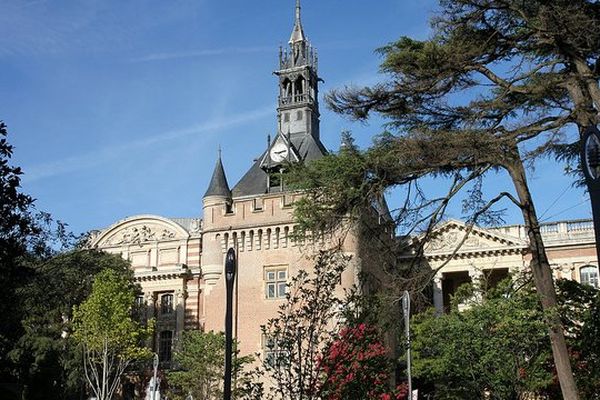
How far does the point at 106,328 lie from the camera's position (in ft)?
109

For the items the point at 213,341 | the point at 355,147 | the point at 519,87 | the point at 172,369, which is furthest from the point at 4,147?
the point at 172,369

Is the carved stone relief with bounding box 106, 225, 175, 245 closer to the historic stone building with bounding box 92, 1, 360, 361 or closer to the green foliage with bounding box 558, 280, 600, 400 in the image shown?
the historic stone building with bounding box 92, 1, 360, 361

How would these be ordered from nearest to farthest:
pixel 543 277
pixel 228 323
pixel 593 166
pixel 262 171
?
pixel 593 166, pixel 228 323, pixel 543 277, pixel 262 171

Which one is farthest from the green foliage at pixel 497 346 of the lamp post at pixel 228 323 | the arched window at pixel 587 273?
the arched window at pixel 587 273

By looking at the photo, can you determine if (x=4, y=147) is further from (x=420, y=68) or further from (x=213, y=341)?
(x=213, y=341)

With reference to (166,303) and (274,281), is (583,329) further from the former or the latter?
(166,303)

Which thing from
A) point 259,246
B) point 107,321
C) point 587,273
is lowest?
point 107,321

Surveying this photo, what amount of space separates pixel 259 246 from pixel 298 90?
34.8 ft

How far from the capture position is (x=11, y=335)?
31516 millimetres

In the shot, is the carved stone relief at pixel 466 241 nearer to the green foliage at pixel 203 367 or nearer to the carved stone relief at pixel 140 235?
the green foliage at pixel 203 367

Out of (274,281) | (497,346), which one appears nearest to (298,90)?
(274,281)

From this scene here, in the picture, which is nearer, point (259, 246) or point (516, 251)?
point (259, 246)

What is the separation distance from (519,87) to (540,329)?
6.76 metres

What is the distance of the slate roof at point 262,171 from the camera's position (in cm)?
3825
